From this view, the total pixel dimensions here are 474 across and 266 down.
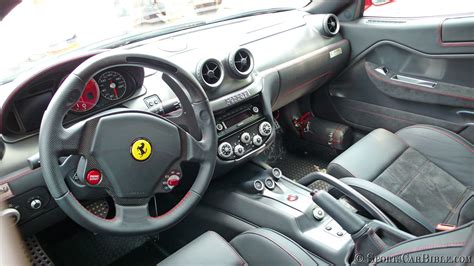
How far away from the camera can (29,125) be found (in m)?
1.37

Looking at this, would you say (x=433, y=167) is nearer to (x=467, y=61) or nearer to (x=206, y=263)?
(x=467, y=61)

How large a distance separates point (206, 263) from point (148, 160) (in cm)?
36

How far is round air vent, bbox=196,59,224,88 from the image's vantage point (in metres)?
1.71

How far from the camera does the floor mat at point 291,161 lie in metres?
2.73

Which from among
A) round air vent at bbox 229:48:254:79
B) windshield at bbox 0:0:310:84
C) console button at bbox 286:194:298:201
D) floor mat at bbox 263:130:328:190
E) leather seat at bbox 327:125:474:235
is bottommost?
floor mat at bbox 263:130:328:190

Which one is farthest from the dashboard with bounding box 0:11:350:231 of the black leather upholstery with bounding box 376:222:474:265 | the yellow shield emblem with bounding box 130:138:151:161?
the black leather upholstery with bounding box 376:222:474:265

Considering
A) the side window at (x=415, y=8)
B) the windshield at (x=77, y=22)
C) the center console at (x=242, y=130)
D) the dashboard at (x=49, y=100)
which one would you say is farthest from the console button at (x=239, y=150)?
the side window at (x=415, y=8)

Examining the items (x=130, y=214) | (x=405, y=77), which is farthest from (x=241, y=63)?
(x=405, y=77)

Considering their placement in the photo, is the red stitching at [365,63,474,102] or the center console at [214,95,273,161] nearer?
the center console at [214,95,273,161]

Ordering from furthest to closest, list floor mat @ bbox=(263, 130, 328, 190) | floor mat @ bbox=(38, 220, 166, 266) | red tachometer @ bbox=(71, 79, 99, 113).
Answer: floor mat @ bbox=(263, 130, 328, 190) < floor mat @ bbox=(38, 220, 166, 266) < red tachometer @ bbox=(71, 79, 99, 113)

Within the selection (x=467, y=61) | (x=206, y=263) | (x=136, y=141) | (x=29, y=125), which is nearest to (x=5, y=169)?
(x=29, y=125)

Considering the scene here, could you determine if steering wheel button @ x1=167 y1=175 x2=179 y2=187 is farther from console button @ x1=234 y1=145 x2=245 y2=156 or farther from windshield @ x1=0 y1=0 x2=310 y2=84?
windshield @ x1=0 y1=0 x2=310 y2=84

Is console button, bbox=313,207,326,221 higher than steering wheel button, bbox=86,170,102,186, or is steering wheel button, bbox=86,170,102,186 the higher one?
steering wheel button, bbox=86,170,102,186

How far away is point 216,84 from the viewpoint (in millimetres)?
1721
